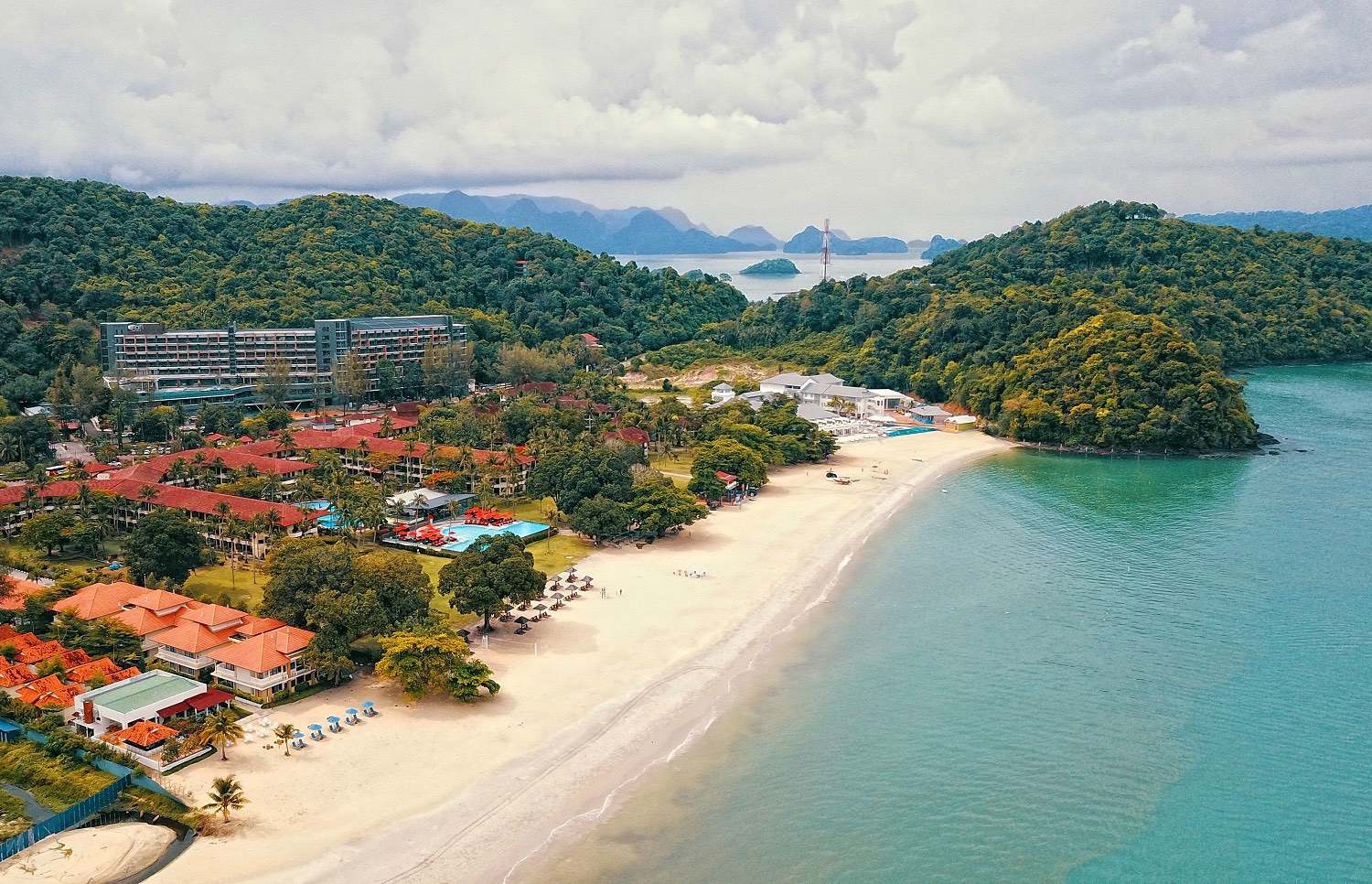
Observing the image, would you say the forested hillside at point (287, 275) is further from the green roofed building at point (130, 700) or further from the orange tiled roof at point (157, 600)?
the green roofed building at point (130, 700)

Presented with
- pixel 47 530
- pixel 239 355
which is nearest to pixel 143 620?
pixel 47 530

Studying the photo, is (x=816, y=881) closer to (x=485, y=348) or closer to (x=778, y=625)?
(x=778, y=625)

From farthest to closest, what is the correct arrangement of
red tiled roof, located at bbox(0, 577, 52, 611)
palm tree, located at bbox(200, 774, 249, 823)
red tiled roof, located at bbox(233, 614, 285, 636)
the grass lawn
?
the grass lawn, red tiled roof, located at bbox(0, 577, 52, 611), red tiled roof, located at bbox(233, 614, 285, 636), palm tree, located at bbox(200, 774, 249, 823)

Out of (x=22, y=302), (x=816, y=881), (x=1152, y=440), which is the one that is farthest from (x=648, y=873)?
(x=22, y=302)

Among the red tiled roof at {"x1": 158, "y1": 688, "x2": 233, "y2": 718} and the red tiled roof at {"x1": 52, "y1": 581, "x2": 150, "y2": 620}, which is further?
the red tiled roof at {"x1": 52, "y1": 581, "x2": 150, "y2": 620}

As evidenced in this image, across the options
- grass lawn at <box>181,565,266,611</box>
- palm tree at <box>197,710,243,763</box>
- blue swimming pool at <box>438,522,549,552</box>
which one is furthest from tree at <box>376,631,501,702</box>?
blue swimming pool at <box>438,522,549,552</box>

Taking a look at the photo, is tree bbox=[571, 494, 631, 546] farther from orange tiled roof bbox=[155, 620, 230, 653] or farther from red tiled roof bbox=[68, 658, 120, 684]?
red tiled roof bbox=[68, 658, 120, 684]

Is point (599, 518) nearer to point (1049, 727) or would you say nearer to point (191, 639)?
point (191, 639)
